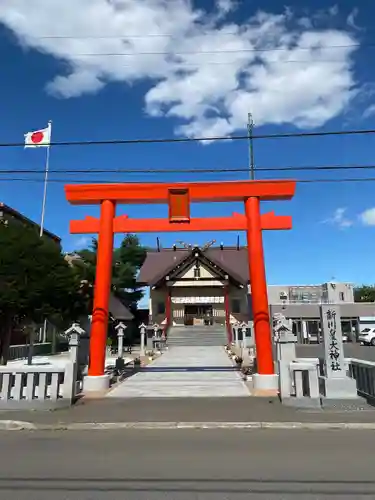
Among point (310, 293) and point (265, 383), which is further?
point (310, 293)

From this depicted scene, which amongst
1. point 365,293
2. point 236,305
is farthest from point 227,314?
point 365,293

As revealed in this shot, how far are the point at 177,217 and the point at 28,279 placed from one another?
7.02 meters

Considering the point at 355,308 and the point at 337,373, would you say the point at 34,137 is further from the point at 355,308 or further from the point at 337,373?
the point at 355,308

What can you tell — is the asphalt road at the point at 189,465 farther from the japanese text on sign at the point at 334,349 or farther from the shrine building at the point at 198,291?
the shrine building at the point at 198,291

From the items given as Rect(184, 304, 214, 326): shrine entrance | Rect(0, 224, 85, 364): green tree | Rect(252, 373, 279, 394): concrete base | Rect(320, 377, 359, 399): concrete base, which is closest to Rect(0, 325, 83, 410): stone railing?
Rect(252, 373, 279, 394): concrete base

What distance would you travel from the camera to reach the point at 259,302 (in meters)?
12.9

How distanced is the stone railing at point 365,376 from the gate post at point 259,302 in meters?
2.25

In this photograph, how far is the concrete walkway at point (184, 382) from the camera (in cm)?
1176

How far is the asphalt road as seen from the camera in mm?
4531

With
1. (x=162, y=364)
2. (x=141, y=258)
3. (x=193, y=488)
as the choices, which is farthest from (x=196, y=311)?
(x=193, y=488)

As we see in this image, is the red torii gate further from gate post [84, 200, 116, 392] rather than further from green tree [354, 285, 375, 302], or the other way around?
green tree [354, 285, 375, 302]

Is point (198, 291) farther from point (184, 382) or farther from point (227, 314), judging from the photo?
point (184, 382)

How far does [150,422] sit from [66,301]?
11.9 meters

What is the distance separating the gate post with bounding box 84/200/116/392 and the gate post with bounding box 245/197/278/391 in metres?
4.53
